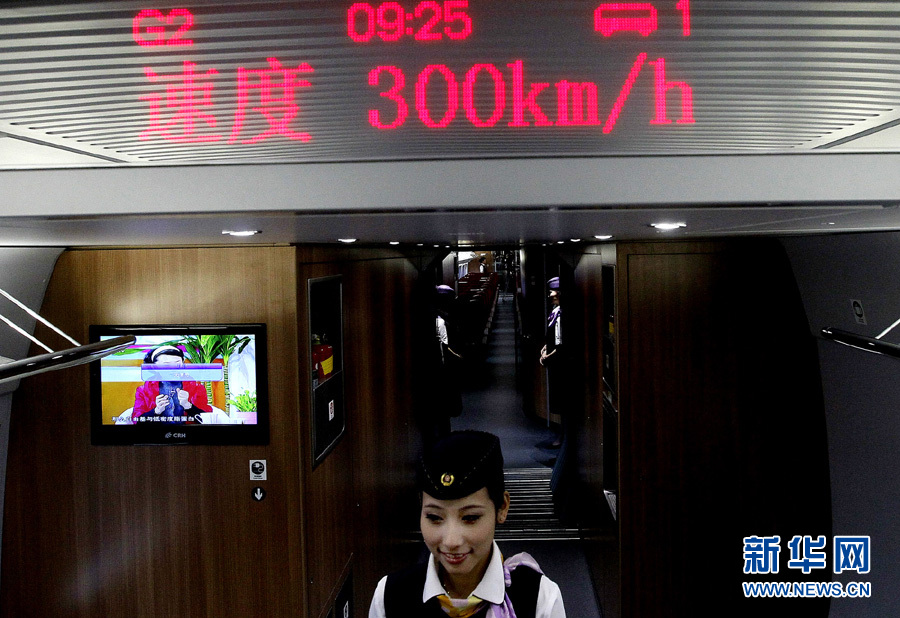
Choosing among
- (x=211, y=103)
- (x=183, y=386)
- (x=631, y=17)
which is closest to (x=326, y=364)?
(x=183, y=386)

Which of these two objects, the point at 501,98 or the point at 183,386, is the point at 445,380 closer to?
the point at 183,386

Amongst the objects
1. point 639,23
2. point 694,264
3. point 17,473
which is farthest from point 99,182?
point 694,264

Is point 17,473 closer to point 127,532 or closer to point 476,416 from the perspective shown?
point 127,532

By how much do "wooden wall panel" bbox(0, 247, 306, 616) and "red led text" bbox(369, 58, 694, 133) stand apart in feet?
7.71

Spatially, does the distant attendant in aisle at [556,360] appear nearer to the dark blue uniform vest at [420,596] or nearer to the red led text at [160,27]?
the dark blue uniform vest at [420,596]

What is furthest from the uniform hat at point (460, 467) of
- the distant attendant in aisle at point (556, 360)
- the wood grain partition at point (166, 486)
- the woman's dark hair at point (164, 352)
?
the distant attendant in aisle at point (556, 360)

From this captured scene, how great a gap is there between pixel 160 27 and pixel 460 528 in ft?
3.92

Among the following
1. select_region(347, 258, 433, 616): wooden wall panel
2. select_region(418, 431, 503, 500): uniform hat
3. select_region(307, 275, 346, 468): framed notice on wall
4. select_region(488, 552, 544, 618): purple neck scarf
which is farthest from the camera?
select_region(347, 258, 433, 616): wooden wall panel

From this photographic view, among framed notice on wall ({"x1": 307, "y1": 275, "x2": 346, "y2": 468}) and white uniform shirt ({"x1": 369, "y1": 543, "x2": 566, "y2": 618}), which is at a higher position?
framed notice on wall ({"x1": 307, "y1": 275, "x2": 346, "y2": 468})

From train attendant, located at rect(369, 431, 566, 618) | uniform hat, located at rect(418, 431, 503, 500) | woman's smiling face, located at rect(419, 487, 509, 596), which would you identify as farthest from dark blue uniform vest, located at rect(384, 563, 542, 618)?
uniform hat, located at rect(418, 431, 503, 500)

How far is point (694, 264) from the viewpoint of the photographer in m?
4.15

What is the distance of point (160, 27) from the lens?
1036 millimetres

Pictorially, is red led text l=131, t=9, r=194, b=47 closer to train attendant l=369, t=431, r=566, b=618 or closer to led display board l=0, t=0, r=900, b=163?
led display board l=0, t=0, r=900, b=163

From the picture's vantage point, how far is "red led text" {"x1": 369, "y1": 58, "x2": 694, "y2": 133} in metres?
1.10
